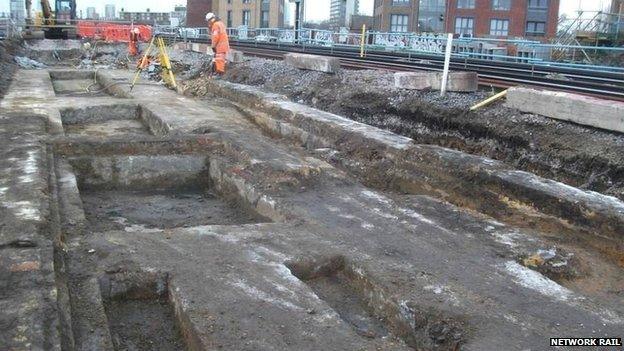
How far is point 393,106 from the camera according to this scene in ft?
37.2

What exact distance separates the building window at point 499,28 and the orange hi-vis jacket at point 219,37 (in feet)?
134

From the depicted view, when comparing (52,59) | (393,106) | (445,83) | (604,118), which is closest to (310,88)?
(393,106)

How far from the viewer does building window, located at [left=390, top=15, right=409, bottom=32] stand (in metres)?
56.5

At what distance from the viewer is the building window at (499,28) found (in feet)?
166

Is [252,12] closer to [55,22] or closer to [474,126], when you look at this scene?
[55,22]

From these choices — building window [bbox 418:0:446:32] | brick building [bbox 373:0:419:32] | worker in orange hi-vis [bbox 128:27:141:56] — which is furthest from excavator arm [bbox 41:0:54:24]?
building window [bbox 418:0:446:32]

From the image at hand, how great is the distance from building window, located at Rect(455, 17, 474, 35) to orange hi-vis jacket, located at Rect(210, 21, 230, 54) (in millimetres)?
40304

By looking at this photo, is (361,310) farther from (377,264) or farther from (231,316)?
(231,316)

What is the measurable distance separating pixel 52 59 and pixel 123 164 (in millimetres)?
24391

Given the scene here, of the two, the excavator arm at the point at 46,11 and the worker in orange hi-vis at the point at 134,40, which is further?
the excavator arm at the point at 46,11

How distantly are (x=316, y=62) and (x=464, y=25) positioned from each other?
40.9 meters

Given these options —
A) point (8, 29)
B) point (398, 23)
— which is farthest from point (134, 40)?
point (398, 23)

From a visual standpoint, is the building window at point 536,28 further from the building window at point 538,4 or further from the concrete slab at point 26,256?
the concrete slab at point 26,256

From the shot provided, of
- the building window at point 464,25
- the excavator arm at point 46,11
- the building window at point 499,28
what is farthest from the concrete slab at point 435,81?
the building window at point 499,28
